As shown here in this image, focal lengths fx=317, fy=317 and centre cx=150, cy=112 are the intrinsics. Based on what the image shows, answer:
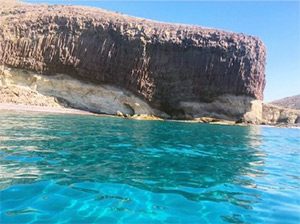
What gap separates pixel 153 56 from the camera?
4672cm

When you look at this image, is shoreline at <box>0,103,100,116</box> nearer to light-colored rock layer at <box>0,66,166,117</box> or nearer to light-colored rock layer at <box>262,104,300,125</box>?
light-colored rock layer at <box>0,66,166,117</box>

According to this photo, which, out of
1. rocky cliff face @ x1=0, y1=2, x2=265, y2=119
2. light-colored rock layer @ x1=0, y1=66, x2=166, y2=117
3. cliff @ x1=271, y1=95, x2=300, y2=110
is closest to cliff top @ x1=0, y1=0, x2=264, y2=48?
rocky cliff face @ x1=0, y1=2, x2=265, y2=119

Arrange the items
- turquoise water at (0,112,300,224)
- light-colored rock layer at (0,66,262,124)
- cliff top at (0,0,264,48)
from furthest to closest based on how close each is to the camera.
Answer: cliff top at (0,0,264,48)
light-colored rock layer at (0,66,262,124)
turquoise water at (0,112,300,224)

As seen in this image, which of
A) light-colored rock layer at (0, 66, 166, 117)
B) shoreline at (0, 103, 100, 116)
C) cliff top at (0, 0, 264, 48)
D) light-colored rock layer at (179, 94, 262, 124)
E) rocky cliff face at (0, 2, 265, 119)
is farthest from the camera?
cliff top at (0, 0, 264, 48)

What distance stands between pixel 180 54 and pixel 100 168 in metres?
40.4

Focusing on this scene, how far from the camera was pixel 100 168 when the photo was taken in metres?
8.48

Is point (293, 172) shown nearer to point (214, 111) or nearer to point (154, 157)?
point (154, 157)

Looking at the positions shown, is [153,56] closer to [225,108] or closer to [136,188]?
[225,108]

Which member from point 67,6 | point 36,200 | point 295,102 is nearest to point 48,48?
point 67,6

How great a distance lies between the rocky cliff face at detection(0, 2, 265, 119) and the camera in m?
45.1

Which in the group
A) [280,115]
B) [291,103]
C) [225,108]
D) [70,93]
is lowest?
[70,93]

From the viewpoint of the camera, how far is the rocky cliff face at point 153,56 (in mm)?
45125

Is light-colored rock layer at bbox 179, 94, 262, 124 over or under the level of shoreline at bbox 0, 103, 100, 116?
over

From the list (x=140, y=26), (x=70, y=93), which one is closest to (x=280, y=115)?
(x=140, y=26)
